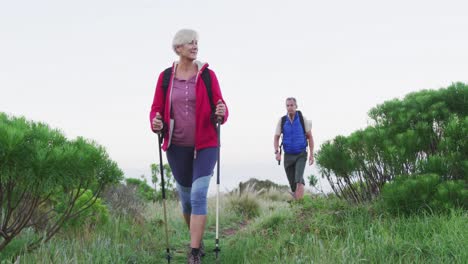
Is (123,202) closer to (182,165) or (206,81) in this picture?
(182,165)

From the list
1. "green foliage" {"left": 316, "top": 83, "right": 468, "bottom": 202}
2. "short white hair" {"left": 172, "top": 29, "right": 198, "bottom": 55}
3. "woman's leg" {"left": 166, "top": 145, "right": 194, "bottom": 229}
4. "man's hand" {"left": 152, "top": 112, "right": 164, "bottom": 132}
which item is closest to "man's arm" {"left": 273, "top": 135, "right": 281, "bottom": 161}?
"green foliage" {"left": 316, "top": 83, "right": 468, "bottom": 202}

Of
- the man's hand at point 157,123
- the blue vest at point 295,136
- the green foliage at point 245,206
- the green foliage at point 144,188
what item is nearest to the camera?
the man's hand at point 157,123

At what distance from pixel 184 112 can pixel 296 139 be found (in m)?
4.72

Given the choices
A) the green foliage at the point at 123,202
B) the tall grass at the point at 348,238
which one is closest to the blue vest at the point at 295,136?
the tall grass at the point at 348,238

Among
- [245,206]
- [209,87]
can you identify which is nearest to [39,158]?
[209,87]

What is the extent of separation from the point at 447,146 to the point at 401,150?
1.97 feet

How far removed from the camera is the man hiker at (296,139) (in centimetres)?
1008

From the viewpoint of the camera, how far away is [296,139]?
10062 mm

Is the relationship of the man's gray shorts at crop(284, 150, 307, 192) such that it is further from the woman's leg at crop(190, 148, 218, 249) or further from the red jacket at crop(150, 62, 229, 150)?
the woman's leg at crop(190, 148, 218, 249)

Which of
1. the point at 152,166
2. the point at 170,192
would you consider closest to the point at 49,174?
the point at 152,166

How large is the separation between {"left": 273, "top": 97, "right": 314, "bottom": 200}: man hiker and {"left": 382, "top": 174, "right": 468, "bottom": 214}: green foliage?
11.9ft

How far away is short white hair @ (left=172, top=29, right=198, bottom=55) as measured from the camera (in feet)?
18.6

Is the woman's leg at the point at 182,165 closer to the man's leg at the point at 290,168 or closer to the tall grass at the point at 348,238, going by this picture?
the tall grass at the point at 348,238

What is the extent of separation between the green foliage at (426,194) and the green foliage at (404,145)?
0.38 m
